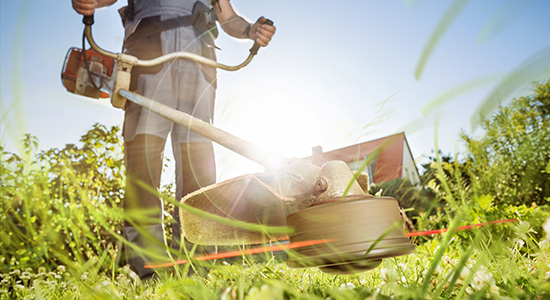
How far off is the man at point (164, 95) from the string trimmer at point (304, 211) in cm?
83

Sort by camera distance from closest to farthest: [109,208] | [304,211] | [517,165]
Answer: [304,211] → [109,208] → [517,165]

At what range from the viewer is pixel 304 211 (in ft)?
3.97

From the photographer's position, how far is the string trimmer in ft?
3.72

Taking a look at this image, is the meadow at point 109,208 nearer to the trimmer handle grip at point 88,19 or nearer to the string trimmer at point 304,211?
the string trimmer at point 304,211

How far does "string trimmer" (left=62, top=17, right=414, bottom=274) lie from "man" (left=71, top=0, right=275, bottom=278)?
83cm

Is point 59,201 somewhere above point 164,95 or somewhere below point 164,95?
below

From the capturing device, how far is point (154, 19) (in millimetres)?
2809

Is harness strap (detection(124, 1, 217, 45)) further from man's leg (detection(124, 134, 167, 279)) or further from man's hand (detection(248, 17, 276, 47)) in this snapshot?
man's leg (detection(124, 134, 167, 279))

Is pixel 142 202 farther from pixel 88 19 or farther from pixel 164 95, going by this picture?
pixel 88 19

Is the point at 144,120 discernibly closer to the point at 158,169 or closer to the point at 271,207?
the point at 158,169

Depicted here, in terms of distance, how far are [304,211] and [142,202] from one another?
155 centimetres

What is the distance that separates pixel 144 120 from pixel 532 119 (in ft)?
20.0

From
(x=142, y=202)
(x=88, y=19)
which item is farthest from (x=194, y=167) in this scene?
(x=88, y=19)

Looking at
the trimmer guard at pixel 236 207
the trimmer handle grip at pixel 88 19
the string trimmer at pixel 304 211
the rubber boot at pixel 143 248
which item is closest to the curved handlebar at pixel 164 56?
the trimmer handle grip at pixel 88 19
